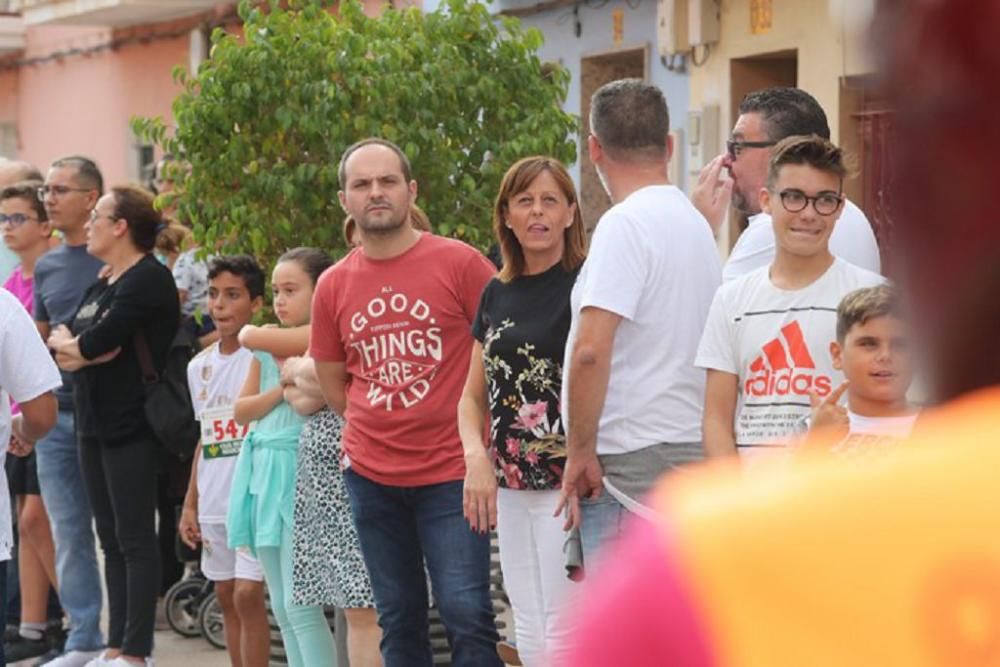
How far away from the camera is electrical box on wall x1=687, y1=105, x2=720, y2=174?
53.6 ft

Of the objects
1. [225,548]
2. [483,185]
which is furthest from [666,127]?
[483,185]

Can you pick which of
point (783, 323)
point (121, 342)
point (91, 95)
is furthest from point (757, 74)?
point (91, 95)

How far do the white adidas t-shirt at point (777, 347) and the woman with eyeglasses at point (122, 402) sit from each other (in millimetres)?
3809

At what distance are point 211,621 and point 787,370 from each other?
4960mm

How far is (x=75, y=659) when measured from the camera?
8.58 m

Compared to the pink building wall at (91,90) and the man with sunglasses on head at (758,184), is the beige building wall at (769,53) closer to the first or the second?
the man with sunglasses on head at (758,184)

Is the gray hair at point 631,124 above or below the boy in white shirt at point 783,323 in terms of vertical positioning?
above

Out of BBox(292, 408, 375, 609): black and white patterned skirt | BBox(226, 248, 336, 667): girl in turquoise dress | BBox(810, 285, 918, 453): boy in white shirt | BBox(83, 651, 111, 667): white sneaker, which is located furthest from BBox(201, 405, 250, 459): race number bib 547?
BBox(810, 285, 918, 453): boy in white shirt

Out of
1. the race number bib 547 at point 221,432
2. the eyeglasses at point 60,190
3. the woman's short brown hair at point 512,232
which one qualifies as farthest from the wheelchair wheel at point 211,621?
the woman's short brown hair at point 512,232

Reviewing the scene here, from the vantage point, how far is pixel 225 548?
7.88m

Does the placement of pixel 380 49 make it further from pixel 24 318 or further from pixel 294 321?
pixel 24 318

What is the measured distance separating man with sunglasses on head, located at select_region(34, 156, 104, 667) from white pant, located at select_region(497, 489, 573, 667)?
315cm

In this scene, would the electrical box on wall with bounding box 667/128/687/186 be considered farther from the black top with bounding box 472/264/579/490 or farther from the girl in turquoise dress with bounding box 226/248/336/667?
the black top with bounding box 472/264/579/490

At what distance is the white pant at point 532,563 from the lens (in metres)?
5.87
